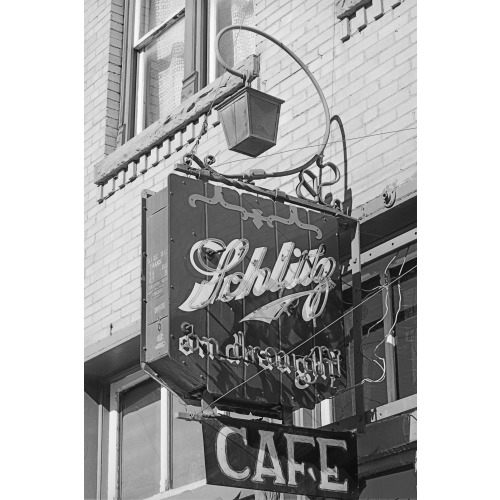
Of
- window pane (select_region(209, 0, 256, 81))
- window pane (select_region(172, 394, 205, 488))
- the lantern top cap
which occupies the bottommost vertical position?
window pane (select_region(172, 394, 205, 488))

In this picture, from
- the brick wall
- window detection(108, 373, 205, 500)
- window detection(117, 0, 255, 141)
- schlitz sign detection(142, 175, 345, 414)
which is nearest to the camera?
schlitz sign detection(142, 175, 345, 414)

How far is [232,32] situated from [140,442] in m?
2.75

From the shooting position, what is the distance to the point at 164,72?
342 inches

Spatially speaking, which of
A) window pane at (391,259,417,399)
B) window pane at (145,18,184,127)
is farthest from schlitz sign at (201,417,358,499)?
window pane at (145,18,184,127)

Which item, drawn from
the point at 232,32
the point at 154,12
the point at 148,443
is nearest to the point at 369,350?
the point at 148,443

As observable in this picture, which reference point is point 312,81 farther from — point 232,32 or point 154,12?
point 154,12

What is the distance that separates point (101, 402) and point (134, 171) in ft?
5.22

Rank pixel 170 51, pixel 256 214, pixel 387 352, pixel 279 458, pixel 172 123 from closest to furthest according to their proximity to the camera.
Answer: pixel 279 458 < pixel 256 214 < pixel 387 352 < pixel 172 123 < pixel 170 51

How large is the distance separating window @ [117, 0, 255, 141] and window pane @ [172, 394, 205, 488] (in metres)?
2.20

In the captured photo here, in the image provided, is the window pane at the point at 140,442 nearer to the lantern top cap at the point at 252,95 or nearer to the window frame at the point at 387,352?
the window frame at the point at 387,352

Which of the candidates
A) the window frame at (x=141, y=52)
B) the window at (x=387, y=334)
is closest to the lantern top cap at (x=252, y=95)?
the window at (x=387, y=334)

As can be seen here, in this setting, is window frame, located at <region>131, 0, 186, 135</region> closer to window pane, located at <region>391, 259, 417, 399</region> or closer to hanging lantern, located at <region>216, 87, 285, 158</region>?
hanging lantern, located at <region>216, 87, 285, 158</region>

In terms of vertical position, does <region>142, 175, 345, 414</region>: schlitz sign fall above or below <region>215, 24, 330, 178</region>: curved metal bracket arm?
below

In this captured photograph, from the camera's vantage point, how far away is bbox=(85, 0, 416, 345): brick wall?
639 cm
